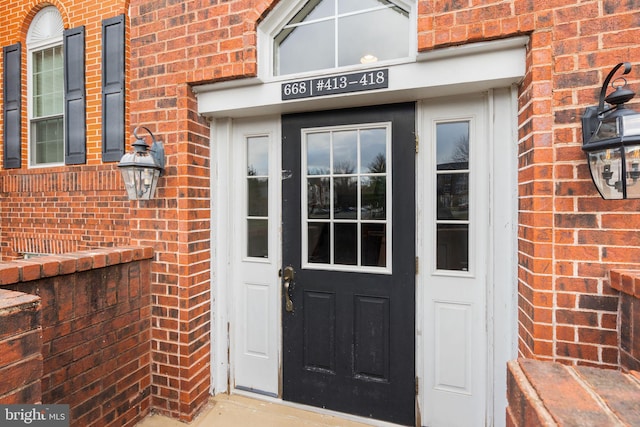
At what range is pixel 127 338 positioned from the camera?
2506 mm

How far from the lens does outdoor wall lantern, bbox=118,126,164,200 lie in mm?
2471

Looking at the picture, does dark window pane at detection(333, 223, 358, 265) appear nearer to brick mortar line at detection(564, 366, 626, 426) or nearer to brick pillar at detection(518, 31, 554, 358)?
brick pillar at detection(518, 31, 554, 358)

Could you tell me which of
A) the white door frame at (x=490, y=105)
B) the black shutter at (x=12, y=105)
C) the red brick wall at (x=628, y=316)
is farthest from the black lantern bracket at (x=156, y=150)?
the red brick wall at (x=628, y=316)

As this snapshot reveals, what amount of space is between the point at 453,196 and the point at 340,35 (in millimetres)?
1460

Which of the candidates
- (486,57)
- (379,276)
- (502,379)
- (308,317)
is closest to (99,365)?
(308,317)

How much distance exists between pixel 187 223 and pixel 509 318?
2402 mm

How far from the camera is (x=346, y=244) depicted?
259 cm

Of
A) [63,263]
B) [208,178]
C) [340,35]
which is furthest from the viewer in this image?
[208,178]

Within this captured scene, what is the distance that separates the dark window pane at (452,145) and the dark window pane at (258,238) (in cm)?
149

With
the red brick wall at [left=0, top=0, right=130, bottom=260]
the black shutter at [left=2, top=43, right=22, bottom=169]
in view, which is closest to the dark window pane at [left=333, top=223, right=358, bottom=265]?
the red brick wall at [left=0, top=0, right=130, bottom=260]

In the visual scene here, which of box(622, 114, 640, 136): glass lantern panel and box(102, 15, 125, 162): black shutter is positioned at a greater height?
box(102, 15, 125, 162): black shutter

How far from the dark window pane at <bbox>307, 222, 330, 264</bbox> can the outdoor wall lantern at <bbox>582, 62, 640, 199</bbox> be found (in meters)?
1.69

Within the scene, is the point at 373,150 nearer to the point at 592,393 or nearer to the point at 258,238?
the point at 258,238

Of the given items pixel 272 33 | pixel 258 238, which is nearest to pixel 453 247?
pixel 258 238
